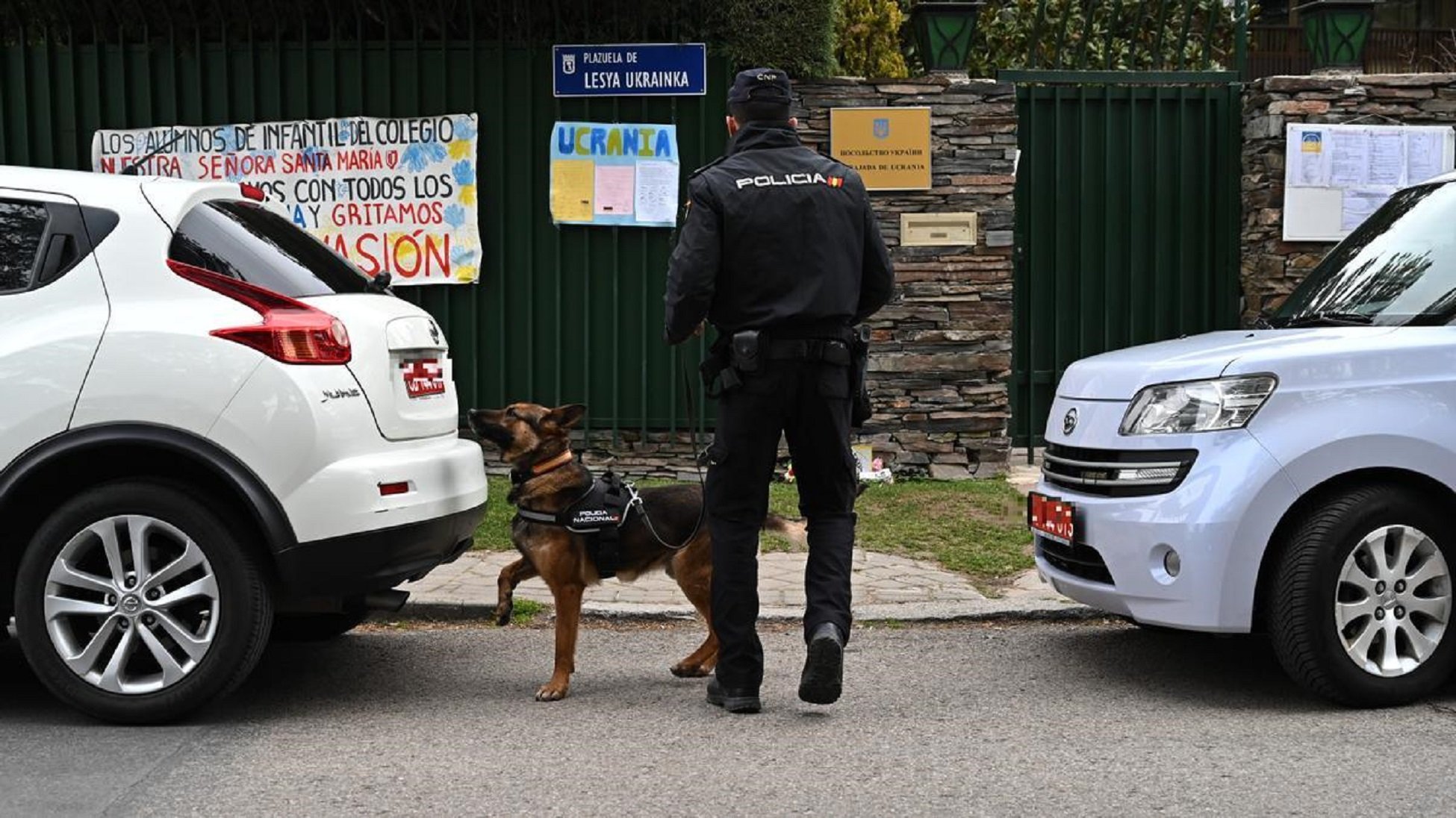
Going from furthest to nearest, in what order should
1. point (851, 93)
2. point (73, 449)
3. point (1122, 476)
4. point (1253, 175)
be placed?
point (1253, 175), point (851, 93), point (1122, 476), point (73, 449)

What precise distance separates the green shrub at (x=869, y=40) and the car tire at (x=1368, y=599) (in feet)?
33.6

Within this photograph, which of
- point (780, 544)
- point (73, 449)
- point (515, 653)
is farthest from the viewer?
point (780, 544)

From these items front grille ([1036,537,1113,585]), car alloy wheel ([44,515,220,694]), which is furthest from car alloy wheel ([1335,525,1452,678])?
car alloy wheel ([44,515,220,694])

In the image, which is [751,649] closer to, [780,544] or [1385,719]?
[1385,719]

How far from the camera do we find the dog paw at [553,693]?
17.9 ft

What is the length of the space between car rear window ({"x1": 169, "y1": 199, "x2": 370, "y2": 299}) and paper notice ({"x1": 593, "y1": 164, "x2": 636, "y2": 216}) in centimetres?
419

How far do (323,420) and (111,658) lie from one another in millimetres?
1026

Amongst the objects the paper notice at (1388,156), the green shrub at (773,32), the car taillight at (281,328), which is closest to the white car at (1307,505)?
the car taillight at (281,328)

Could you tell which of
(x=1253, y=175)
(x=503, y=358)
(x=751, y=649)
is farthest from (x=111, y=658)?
(x=1253, y=175)

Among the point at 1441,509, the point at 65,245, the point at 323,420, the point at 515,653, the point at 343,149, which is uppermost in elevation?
the point at 343,149

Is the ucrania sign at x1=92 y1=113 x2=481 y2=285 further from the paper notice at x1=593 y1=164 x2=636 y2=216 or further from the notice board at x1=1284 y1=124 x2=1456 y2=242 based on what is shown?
the notice board at x1=1284 y1=124 x2=1456 y2=242

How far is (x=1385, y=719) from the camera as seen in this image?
5051 mm

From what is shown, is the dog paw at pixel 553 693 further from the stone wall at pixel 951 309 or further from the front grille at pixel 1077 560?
the stone wall at pixel 951 309

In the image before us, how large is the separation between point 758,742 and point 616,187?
5524 mm
